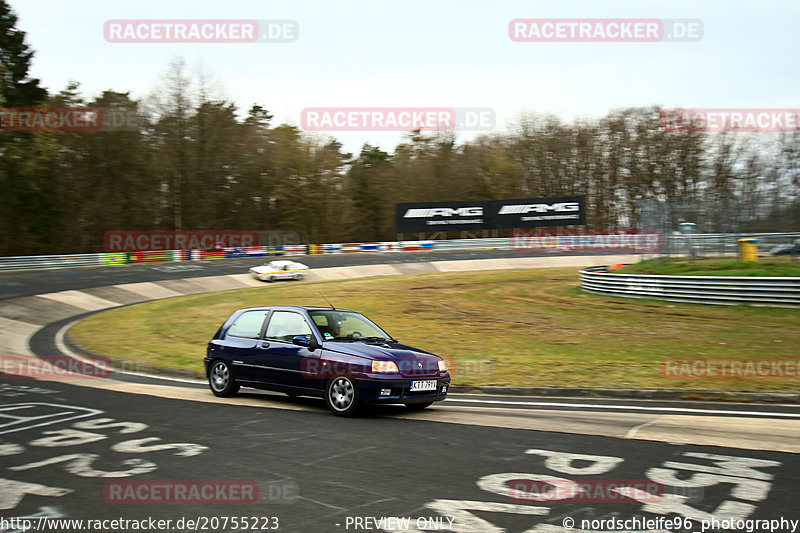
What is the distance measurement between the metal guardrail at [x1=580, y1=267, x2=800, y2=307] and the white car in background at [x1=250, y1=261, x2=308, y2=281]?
18.7 meters

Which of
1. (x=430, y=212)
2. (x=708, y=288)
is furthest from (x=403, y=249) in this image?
(x=708, y=288)

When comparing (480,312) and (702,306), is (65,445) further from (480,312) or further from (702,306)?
(702,306)

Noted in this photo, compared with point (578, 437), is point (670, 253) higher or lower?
higher

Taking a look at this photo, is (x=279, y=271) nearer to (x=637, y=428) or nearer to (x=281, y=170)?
(x=281, y=170)

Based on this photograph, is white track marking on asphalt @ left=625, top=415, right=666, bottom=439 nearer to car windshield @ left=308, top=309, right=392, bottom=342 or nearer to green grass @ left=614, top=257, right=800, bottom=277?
car windshield @ left=308, top=309, right=392, bottom=342

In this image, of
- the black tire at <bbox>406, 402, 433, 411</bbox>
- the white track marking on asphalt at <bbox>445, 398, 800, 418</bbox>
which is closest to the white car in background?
the white track marking on asphalt at <bbox>445, 398, 800, 418</bbox>

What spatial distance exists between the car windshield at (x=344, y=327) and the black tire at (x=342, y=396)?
0.72m

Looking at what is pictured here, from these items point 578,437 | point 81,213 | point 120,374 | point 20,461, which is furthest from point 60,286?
point 578,437

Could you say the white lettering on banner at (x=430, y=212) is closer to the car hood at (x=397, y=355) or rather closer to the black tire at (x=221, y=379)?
the black tire at (x=221, y=379)

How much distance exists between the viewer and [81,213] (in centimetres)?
5359

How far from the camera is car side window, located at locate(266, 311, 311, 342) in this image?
9602 millimetres

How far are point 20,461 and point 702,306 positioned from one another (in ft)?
62.7

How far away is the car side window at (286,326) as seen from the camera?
9602 millimetres

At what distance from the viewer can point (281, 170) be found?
62.2 metres
